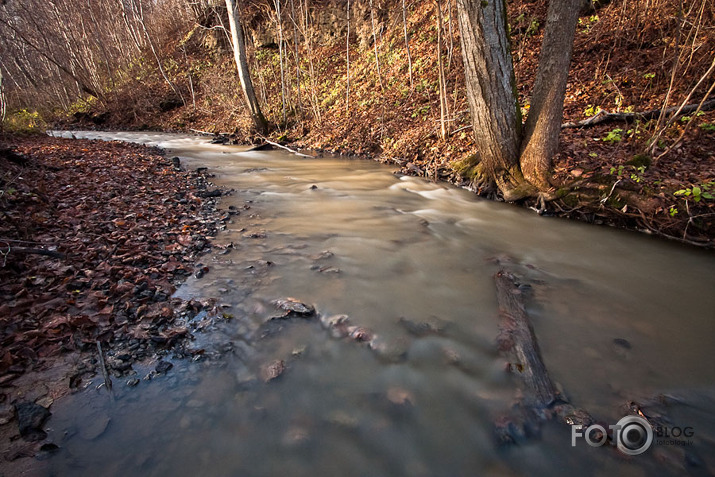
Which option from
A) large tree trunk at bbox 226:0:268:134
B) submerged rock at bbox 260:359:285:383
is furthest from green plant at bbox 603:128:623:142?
large tree trunk at bbox 226:0:268:134

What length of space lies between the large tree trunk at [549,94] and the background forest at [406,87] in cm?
37

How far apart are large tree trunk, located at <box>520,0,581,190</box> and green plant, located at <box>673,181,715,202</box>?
183 cm

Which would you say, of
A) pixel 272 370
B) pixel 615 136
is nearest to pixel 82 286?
pixel 272 370

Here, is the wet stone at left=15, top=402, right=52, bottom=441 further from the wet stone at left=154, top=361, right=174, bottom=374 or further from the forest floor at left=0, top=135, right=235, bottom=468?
the wet stone at left=154, top=361, right=174, bottom=374

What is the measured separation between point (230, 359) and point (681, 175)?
21.3 ft

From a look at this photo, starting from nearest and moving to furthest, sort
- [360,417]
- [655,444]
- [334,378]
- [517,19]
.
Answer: [655,444] → [360,417] → [334,378] → [517,19]

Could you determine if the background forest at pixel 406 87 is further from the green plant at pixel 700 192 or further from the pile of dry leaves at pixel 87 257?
the pile of dry leaves at pixel 87 257

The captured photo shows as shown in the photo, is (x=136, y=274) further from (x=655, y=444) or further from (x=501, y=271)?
(x=655, y=444)

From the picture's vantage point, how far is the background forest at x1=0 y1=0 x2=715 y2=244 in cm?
530

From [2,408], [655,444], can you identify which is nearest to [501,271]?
[655,444]

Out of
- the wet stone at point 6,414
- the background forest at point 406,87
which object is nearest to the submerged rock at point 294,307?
the wet stone at point 6,414

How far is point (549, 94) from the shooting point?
5.77 meters

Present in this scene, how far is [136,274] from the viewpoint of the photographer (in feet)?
12.1

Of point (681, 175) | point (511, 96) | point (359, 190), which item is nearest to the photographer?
point (681, 175)
